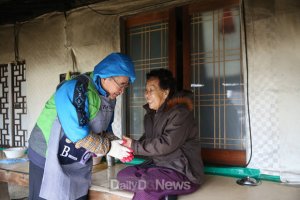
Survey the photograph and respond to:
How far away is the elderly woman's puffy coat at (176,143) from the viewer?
2.17 m

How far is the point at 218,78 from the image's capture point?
301 cm

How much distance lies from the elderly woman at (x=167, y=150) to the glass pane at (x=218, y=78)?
0.75 meters

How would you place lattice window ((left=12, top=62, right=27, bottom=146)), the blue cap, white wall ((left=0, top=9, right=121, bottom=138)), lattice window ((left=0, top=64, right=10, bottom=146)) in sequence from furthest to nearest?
lattice window ((left=0, top=64, right=10, bottom=146)) → lattice window ((left=12, top=62, right=27, bottom=146)) → white wall ((left=0, top=9, right=121, bottom=138)) → the blue cap

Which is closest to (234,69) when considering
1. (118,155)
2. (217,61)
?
(217,61)

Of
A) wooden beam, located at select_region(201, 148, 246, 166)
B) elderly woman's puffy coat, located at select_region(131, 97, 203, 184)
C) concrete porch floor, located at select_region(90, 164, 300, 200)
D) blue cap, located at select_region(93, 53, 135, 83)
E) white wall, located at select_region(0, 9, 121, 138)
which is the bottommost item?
concrete porch floor, located at select_region(90, 164, 300, 200)

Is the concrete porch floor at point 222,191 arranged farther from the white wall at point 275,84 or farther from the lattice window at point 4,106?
the lattice window at point 4,106

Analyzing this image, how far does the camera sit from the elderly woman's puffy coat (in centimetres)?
217

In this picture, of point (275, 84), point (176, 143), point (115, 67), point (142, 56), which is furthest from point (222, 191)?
point (142, 56)

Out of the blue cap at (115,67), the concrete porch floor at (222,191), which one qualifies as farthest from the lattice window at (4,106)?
the blue cap at (115,67)

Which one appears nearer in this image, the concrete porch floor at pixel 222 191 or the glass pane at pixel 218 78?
the concrete porch floor at pixel 222 191

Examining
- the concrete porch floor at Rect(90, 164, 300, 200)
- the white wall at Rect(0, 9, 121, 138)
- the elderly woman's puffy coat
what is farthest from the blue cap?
the white wall at Rect(0, 9, 121, 138)

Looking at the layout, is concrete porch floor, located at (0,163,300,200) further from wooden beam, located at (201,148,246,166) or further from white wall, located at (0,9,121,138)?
white wall, located at (0,9,121,138)

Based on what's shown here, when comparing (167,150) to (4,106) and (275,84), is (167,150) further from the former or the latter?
(4,106)

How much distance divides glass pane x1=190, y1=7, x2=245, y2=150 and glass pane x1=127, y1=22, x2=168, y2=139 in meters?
0.43
